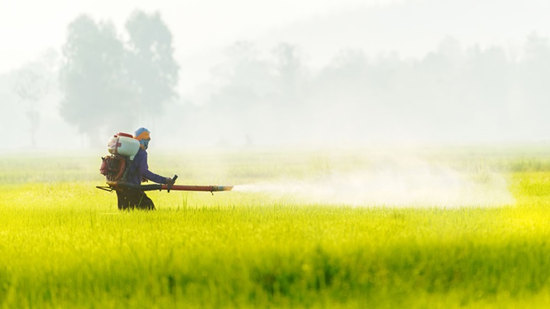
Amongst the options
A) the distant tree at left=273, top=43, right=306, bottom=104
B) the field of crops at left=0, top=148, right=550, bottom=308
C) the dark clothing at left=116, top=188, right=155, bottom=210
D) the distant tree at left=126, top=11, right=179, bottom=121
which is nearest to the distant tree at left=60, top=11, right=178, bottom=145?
the distant tree at left=126, top=11, right=179, bottom=121

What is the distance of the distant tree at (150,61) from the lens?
98.1 metres

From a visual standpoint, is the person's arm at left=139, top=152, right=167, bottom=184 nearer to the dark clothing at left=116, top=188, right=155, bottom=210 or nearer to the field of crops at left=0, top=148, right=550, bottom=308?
the dark clothing at left=116, top=188, right=155, bottom=210

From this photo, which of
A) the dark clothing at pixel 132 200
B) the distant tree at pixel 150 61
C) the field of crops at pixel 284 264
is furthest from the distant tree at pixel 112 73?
the field of crops at pixel 284 264

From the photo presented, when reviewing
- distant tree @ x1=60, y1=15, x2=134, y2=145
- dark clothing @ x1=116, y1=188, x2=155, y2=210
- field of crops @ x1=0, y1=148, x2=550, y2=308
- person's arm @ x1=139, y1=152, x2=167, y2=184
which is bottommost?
field of crops @ x1=0, y1=148, x2=550, y2=308

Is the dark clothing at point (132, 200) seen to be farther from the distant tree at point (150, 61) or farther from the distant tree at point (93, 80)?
the distant tree at point (150, 61)

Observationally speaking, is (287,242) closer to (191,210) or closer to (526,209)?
(191,210)

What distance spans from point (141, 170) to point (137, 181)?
1.01ft

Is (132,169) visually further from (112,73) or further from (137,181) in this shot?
(112,73)

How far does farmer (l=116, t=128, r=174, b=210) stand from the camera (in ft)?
43.5

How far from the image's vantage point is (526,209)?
13.4 meters

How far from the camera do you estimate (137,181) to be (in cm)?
1352

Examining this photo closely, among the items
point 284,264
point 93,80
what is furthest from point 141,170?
point 93,80

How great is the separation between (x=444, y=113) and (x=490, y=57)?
13625mm

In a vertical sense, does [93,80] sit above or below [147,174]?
above
